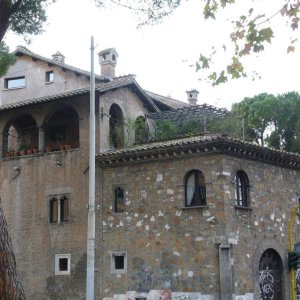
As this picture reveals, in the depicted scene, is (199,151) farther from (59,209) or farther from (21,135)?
(21,135)

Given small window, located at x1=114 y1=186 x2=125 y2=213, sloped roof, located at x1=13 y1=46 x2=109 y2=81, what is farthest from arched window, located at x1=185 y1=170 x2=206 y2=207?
sloped roof, located at x1=13 y1=46 x2=109 y2=81

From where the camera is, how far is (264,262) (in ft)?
72.2

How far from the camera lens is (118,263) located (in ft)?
→ 74.6

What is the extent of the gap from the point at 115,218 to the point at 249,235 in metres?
5.02

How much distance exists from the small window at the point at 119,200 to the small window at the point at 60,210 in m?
2.28

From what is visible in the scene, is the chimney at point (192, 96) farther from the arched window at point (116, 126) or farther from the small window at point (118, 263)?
the small window at point (118, 263)

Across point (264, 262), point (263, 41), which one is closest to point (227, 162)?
point (264, 262)

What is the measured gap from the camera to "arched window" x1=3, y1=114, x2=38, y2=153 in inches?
1059

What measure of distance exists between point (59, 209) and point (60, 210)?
58 mm

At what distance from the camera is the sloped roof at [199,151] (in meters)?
20.7

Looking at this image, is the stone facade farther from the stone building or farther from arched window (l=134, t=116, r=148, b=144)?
arched window (l=134, t=116, r=148, b=144)

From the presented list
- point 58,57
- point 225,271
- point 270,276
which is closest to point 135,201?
point 225,271

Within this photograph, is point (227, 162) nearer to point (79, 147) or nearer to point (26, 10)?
point (79, 147)

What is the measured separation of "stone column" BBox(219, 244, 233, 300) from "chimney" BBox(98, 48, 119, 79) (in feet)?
34.4
